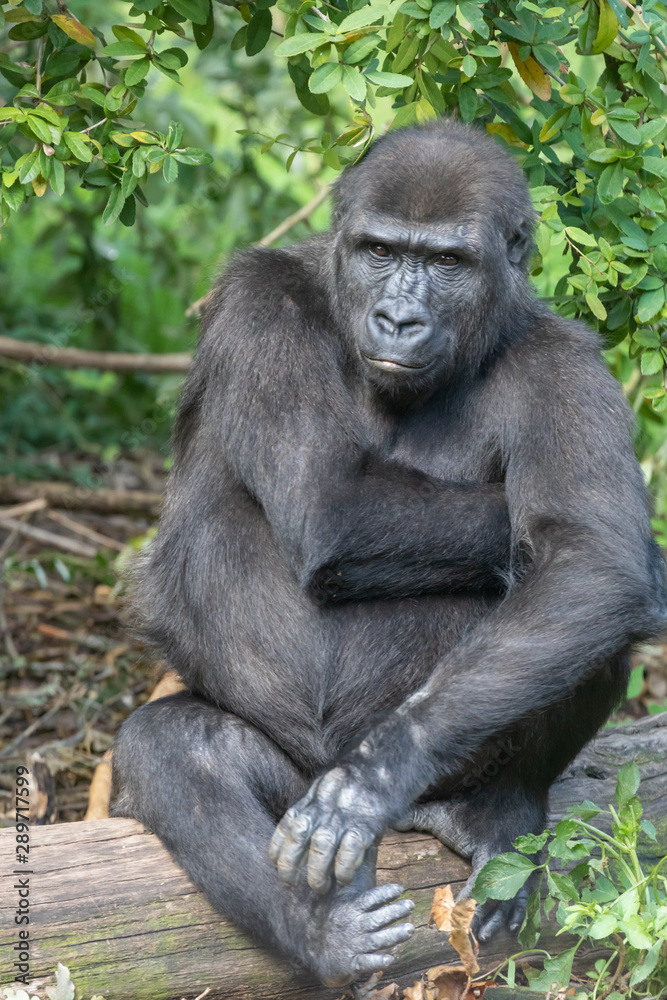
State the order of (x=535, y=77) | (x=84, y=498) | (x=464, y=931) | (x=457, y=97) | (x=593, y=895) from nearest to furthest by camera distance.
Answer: (x=464, y=931)
(x=593, y=895)
(x=535, y=77)
(x=457, y=97)
(x=84, y=498)

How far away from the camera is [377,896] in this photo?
284 centimetres

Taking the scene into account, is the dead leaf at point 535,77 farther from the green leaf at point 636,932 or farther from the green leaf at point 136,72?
the green leaf at point 636,932

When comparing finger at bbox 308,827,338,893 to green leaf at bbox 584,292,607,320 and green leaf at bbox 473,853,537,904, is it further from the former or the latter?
green leaf at bbox 584,292,607,320

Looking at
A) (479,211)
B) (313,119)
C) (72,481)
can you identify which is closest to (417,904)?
(479,211)

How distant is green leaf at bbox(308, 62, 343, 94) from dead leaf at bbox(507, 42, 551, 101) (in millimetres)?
741

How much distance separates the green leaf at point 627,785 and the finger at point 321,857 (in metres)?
0.84

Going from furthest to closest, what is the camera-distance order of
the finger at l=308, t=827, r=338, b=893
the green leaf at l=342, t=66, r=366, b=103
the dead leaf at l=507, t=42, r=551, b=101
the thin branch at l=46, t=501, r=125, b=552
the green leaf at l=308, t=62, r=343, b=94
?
1. the thin branch at l=46, t=501, r=125, b=552
2. the dead leaf at l=507, t=42, r=551, b=101
3. the green leaf at l=308, t=62, r=343, b=94
4. the green leaf at l=342, t=66, r=366, b=103
5. the finger at l=308, t=827, r=338, b=893

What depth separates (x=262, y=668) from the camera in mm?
3332

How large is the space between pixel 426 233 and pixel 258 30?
1096mm

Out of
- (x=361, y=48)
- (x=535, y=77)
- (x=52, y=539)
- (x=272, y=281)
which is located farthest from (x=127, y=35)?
(x=52, y=539)

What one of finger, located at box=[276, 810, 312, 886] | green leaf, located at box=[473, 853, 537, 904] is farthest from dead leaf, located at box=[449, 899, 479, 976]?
finger, located at box=[276, 810, 312, 886]

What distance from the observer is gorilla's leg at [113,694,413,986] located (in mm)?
2830

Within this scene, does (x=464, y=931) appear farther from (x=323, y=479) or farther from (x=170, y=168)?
(x=170, y=168)

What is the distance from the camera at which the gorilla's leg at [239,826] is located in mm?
2830
